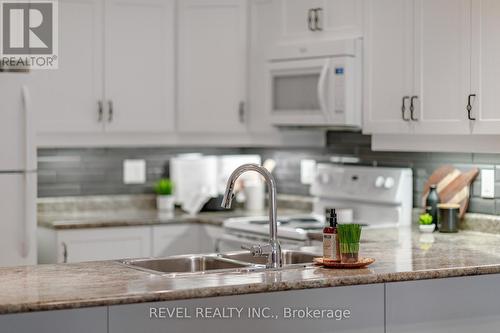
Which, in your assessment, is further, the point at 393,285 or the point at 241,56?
the point at 241,56

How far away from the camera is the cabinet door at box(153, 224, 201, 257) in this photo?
5215 millimetres

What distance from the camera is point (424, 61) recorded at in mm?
4355

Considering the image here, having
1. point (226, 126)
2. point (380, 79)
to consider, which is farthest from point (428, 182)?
point (226, 126)

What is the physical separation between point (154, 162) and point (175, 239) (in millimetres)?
750

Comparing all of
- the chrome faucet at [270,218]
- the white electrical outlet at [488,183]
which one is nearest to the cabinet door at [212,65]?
the white electrical outlet at [488,183]

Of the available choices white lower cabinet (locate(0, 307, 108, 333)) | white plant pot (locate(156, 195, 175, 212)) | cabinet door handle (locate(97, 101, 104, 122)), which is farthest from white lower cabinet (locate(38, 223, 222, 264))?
white lower cabinet (locate(0, 307, 108, 333))

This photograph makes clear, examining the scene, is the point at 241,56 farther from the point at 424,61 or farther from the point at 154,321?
the point at 154,321

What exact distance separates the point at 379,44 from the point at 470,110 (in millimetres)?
685

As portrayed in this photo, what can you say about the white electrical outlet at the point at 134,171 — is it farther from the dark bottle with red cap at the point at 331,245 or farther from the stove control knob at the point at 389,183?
the dark bottle with red cap at the point at 331,245

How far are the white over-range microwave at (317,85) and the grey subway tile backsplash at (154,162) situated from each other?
0.41m

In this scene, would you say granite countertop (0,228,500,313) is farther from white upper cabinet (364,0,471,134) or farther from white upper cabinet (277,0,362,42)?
white upper cabinet (277,0,362,42)

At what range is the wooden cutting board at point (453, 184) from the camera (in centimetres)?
455

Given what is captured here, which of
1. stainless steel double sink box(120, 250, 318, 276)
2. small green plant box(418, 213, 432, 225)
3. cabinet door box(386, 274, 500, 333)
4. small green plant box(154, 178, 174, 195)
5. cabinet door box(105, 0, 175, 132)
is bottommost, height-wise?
cabinet door box(386, 274, 500, 333)

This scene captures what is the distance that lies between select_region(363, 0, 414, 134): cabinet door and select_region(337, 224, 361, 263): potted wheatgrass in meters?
1.28
